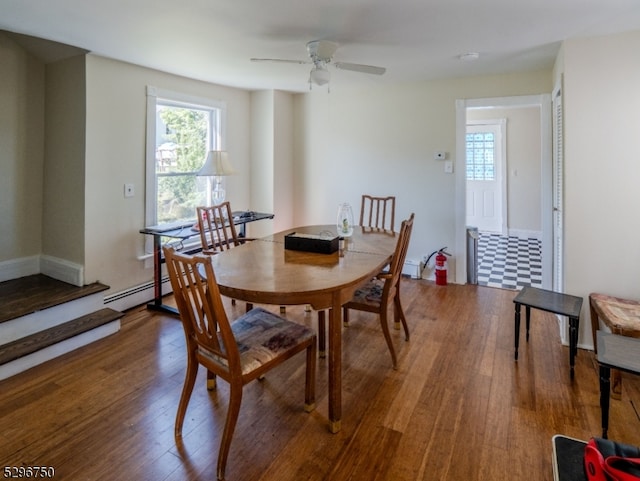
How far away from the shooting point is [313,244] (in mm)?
2518

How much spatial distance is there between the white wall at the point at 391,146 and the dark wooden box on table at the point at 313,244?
2285 millimetres

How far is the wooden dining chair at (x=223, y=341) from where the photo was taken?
1.64 m

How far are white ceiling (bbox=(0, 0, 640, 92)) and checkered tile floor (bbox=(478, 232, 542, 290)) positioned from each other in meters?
2.35

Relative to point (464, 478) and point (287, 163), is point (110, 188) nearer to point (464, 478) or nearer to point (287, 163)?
point (287, 163)

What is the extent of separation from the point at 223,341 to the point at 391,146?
141 inches

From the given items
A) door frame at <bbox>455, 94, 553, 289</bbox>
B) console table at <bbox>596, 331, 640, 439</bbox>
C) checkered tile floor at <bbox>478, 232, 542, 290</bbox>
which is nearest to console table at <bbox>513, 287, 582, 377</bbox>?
console table at <bbox>596, 331, 640, 439</bbox>

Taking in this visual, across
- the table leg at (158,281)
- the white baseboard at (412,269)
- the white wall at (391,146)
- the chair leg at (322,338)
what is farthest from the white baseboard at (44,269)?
the white baseboard at (412,269)

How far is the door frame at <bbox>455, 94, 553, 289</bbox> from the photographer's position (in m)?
3.64

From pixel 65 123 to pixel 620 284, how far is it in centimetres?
460

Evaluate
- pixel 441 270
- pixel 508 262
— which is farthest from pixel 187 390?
pixel 508 262

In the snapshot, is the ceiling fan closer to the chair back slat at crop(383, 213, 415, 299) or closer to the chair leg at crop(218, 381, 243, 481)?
the chair back slat at crop(383, 213, 415, 299)

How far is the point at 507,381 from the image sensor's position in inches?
92.9

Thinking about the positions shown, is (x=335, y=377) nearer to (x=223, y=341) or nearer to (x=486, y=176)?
(x=223, y=341)

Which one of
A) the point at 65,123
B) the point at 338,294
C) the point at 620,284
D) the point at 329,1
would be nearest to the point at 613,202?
the point at 620,284
